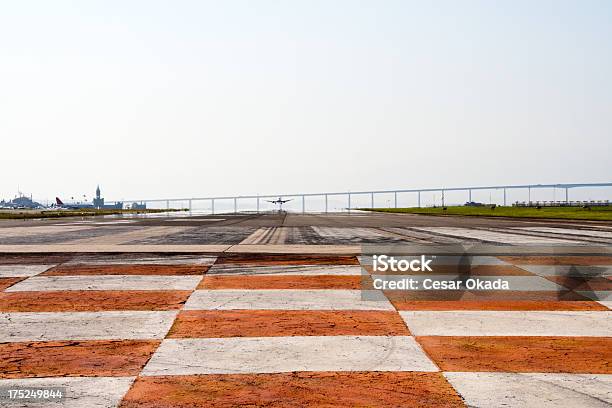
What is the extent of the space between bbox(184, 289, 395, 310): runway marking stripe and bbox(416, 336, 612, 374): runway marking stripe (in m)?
2.01

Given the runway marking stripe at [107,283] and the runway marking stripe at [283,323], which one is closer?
the runway marking stripe at [283,323]

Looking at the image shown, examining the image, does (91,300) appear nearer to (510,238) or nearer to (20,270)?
(20,270)

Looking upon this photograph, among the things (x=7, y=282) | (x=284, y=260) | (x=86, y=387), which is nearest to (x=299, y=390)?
(x=86, y=387)

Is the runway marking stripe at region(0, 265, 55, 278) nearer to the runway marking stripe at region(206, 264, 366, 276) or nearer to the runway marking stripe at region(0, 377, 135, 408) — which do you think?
the runway marking stripe at region(206, 264, 366, 276)

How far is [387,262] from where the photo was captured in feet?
42.7

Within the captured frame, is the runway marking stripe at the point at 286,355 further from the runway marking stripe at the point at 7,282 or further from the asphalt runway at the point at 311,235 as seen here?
the asphalt runway at the point at 311,235

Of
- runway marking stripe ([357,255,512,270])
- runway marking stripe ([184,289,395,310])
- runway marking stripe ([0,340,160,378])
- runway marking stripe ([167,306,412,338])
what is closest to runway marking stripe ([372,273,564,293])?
runway marking stripe ([184,289,395,310])

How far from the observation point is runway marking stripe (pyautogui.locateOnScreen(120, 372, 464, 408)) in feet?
14.0

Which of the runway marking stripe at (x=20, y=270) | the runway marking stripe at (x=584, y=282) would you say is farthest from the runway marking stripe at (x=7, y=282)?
the runway marking stripe at (x=584, y=282)

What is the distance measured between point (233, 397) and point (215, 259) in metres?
9.41

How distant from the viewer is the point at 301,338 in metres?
6.23

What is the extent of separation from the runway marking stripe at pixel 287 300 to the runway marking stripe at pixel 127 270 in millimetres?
2478

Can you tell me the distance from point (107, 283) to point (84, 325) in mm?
3289

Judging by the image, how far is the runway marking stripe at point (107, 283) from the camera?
9.48 meters
